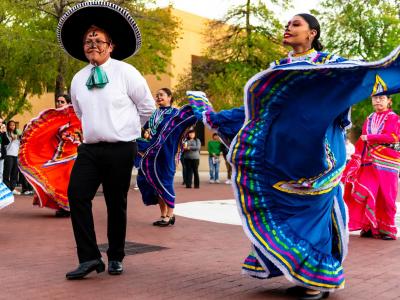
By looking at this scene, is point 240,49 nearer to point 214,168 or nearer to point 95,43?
point 214,168

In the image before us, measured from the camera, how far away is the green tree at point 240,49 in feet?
73.6

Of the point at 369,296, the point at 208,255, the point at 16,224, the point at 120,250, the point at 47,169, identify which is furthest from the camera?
the point at 47,169

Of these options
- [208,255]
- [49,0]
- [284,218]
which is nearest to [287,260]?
[284,218]

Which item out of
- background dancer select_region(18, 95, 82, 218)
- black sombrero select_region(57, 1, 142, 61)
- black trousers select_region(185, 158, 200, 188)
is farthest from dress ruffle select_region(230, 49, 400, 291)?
black trousers select_region(185, 158, 200, 188)

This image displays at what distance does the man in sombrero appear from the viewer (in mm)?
5074

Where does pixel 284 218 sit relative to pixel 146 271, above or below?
above

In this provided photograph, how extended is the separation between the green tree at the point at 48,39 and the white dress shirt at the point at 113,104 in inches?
486

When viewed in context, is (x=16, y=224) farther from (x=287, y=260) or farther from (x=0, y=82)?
(x=0, y=82)

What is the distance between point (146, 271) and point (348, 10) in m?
29.0

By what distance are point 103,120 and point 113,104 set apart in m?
0.15

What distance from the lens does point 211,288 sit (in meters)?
4.74

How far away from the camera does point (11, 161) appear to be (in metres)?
14.4

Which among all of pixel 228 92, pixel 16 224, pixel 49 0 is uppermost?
pixel 49 0

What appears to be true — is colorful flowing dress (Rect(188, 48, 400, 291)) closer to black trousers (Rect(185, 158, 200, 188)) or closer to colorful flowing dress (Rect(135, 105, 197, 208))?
colorful flowing dress (Rect(135, 105, 197, 208))
